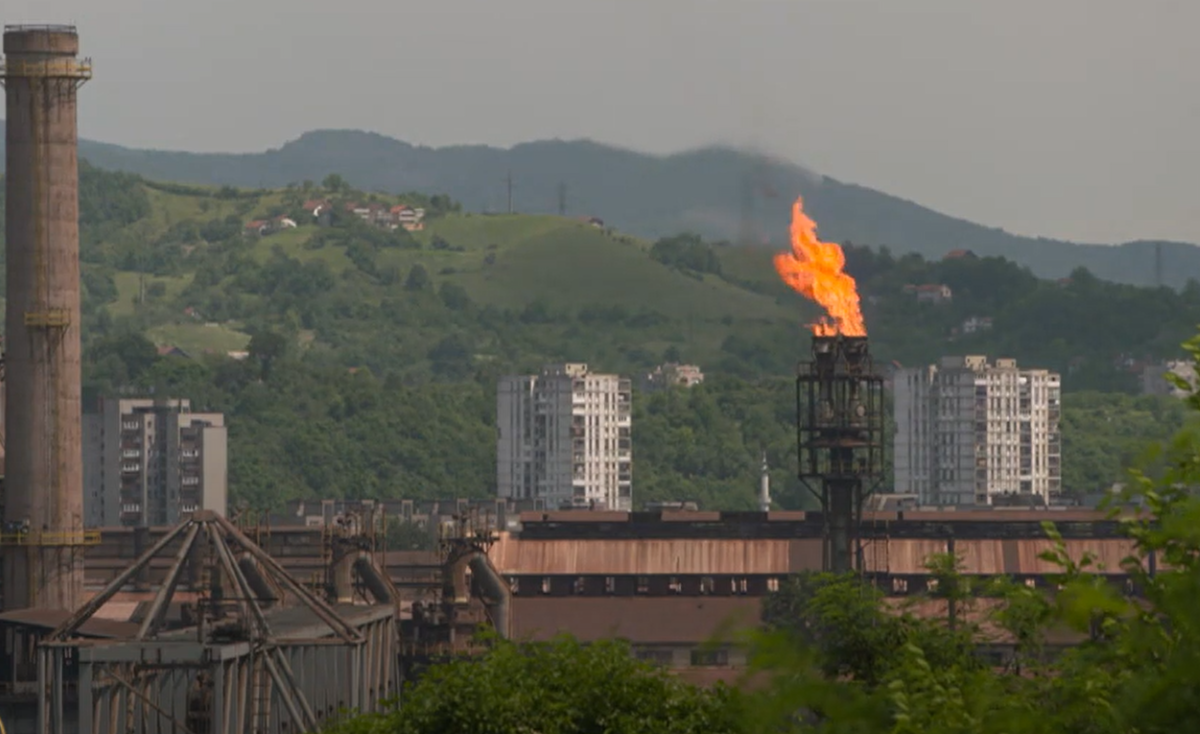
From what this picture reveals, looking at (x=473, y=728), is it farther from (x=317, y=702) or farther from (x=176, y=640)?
(x=317, y=702)

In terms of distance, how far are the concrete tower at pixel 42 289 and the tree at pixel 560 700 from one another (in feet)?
189

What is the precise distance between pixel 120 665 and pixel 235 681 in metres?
4.17

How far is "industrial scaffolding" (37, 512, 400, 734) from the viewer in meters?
68.8

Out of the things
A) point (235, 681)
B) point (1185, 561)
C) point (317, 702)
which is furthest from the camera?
point (317, 702)

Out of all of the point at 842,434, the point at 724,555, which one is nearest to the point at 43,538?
the point at 842,434

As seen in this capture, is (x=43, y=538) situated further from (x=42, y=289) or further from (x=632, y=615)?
(x=632, y=615)

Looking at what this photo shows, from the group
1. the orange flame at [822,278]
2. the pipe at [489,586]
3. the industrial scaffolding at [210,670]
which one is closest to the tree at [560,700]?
the industrial scaffolding at [210,670]

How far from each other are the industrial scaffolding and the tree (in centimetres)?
1841

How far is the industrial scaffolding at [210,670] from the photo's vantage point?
68812 millimetres

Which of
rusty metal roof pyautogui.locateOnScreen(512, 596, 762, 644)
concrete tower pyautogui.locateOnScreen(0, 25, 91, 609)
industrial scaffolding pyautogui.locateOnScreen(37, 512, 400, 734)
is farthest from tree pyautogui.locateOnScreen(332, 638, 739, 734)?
rusty metal roof pyautogui.locateOnScreen(512, 596, 762, 644)

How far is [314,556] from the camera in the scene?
123500 millimetres

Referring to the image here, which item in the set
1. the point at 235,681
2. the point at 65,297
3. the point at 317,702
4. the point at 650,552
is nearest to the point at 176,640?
the point at 235,681

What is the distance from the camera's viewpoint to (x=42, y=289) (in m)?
104

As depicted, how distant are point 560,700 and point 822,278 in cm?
6292
